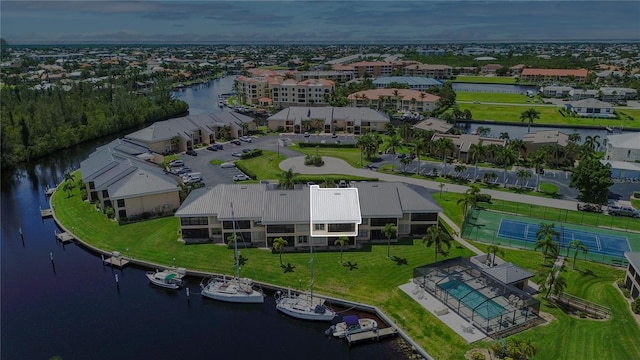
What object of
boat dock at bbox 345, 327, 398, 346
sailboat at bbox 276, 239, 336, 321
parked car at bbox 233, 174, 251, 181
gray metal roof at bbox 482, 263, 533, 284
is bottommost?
boat dock at bbox 345, 327, 398, 346

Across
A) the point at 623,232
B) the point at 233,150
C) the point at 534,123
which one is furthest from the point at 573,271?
the point at 534,123

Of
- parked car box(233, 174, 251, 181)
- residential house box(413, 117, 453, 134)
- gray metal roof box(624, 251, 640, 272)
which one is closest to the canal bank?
gray metal roof box(624, 251, 640, 272)

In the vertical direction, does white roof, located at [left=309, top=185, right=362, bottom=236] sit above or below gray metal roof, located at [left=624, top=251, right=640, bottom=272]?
above

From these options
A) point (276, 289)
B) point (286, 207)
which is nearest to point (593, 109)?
point (286, 207)

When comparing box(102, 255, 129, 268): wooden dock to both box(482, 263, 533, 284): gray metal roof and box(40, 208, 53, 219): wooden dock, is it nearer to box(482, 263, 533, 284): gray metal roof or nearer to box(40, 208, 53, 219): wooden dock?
box(40, 208, 53, 219): wooden dock

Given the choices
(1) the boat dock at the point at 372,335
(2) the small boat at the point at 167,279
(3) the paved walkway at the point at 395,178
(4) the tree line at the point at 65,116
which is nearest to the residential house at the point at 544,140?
(3) the paved walkway at the point at 395,178
